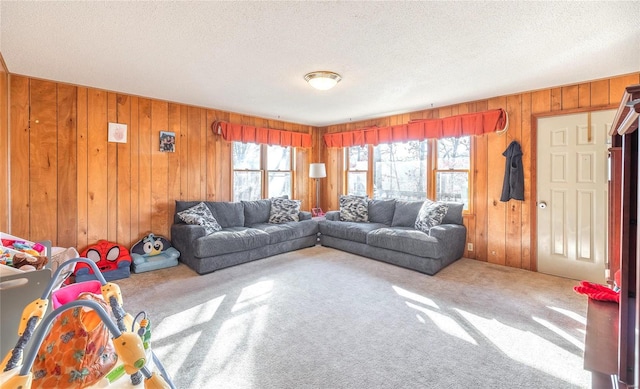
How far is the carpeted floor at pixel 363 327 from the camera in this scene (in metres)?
1.82

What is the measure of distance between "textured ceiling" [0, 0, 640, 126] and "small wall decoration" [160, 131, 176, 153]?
0.69 meters

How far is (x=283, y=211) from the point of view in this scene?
5121 mm

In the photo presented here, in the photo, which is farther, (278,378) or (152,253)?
(152,253)

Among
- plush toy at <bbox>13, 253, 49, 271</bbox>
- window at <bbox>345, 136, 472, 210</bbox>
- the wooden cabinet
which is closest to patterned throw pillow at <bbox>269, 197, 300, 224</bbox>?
window at <bbox>345, 136, 472, 210</bbox>

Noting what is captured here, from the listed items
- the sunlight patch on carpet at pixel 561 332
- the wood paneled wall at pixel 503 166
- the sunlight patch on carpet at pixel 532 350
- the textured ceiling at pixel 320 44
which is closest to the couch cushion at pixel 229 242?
the textured ceiling at pixel 320 44

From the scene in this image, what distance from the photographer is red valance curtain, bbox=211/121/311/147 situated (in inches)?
190

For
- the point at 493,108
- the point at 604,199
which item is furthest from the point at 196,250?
the point at 604,199

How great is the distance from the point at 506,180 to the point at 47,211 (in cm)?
570

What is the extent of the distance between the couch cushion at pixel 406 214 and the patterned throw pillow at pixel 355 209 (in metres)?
0.56

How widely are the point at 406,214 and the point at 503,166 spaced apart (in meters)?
1.49

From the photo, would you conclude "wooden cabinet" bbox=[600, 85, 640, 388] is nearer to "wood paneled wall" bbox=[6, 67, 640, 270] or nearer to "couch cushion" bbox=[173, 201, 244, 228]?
"wood paneled wall" bbox=[6, 67, 640, 270]

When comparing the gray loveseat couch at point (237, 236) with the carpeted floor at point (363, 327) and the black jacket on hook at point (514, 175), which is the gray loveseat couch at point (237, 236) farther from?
the black jacket on hook at point (514, 175)

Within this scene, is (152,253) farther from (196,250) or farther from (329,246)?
(329,246)

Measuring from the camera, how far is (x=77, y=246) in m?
3.59
